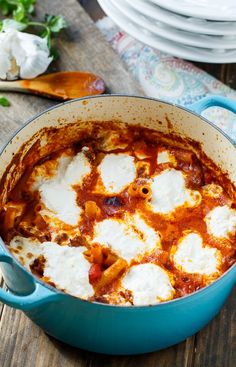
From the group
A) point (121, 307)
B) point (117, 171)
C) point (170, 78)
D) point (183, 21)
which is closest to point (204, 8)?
point (183, 21)

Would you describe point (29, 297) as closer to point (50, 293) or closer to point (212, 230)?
point (50, 293)

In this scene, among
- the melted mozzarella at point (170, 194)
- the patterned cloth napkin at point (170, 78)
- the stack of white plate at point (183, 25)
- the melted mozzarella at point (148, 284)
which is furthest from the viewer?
the patterned cloth napkin at point (170, 78)

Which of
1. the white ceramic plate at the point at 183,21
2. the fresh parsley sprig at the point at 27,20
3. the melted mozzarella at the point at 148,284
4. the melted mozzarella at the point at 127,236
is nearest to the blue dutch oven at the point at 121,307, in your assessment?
the melted mozzarella at the point at 148,284

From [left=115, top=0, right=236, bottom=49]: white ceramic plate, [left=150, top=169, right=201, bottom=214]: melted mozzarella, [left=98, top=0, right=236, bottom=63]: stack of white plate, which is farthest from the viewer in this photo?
[left=115, top=0, right=236, bottom=49]: white ceramic plate

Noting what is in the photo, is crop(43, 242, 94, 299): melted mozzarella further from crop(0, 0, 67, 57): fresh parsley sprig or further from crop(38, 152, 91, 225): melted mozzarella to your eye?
crop(0, 0, 67, 57): fresh parsley sprig

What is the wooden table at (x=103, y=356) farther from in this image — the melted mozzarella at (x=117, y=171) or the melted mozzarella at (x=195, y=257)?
the melted mozzarella at (x=117, y=171)

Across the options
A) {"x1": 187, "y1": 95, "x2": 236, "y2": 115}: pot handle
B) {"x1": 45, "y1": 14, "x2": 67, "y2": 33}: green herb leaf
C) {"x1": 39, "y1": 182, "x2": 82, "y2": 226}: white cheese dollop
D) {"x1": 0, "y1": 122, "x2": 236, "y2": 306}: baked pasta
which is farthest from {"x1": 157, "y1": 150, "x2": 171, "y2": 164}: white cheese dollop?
{"x1": 45, "y1": 14, "x2": 67, "y2": 33}: green herb leaf
